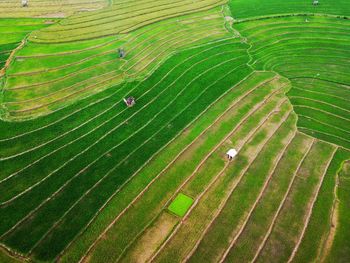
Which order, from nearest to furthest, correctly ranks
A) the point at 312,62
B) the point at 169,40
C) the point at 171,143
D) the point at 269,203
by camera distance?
the point at 269,203, the point at 171,143, the point at 312,62, the point at 169,40

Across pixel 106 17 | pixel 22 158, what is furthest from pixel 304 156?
pixel 106 17

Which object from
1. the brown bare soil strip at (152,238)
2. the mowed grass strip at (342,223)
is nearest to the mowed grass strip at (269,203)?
the mowed grass strip at (342,223)

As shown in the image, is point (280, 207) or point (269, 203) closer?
point (280, 207)

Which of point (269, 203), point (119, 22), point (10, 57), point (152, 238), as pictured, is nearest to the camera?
point (152, 238)

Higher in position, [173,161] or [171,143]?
[171,143]

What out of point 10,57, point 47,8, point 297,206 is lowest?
point 297,206

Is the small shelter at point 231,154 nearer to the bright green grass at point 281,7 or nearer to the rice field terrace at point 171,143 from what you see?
the rice field terrace at point 171,143

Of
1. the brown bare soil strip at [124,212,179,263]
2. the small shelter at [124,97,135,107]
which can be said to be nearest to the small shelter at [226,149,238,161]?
the brown bare soil strip at [124,212,179,263]

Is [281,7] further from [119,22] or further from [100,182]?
[100,182]

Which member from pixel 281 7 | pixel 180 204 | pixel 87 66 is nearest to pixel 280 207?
pixel 180 204
